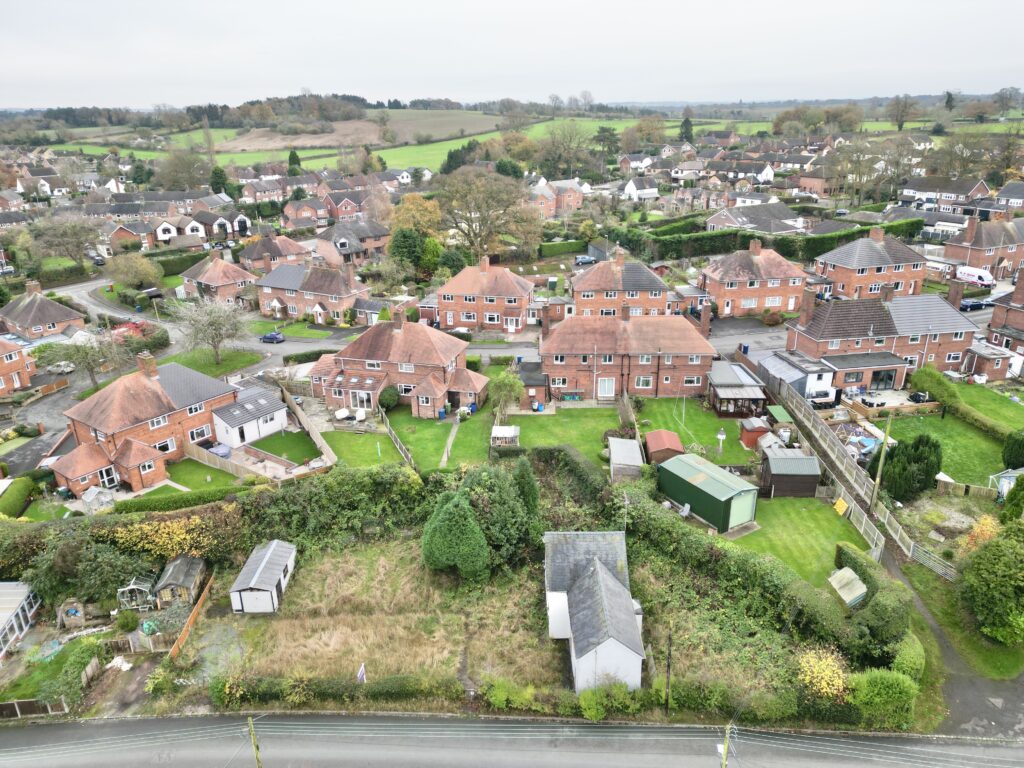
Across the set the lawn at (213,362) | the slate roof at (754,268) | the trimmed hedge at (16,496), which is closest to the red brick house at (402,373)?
the lawn at (213,362)

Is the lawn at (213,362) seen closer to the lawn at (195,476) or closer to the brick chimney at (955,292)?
the lawn at (195,476)

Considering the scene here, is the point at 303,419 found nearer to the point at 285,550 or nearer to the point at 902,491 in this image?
the point at 285,550

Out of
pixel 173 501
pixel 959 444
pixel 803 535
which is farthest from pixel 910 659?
pixel 173 501

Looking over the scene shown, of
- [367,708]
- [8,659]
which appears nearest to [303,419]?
[8,659]

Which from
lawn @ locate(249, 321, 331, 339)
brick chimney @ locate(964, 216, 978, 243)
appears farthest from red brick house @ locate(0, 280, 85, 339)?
brick chimney @ locate(964, 216, 978, 243)

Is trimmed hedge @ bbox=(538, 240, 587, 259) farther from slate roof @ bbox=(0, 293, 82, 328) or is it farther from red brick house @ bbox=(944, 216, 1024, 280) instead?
slate roof @ bbox=(0, 293, 82, 328)
